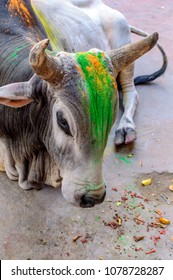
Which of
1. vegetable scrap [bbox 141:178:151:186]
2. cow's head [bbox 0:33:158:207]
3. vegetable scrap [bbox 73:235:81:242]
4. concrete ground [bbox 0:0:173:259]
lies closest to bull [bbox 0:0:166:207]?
cow's head [bbox 0:33:158:207]

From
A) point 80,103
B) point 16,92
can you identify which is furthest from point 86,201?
point 16,92

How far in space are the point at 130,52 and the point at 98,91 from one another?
0.33 m

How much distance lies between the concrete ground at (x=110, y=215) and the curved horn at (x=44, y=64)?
94 cm

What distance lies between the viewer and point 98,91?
1.72 m

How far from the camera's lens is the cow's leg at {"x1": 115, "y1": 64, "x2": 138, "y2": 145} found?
9.82 ft

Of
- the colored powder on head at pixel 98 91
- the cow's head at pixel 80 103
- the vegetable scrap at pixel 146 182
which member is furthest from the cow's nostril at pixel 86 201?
the vegetable scrap at pixel 146 182

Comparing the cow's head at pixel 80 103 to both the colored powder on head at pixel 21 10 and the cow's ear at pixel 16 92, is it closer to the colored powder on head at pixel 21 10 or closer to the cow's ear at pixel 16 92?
the cow's ear at pixel 16 92

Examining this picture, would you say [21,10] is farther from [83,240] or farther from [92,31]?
[83,240]

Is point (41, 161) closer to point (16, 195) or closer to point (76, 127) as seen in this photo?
point (16, 195)

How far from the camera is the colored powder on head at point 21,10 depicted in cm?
241

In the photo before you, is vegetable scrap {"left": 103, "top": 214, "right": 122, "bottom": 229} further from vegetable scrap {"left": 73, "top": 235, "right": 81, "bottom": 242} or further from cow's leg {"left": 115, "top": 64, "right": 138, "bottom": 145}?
cow's leg {"left": 115, "top": 64, "right": 138, "bottom": 145}

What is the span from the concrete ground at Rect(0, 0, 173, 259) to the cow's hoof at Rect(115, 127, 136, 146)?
5 cm

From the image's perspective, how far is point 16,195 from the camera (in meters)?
2.55
